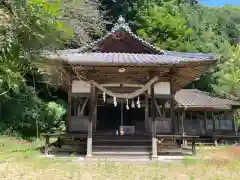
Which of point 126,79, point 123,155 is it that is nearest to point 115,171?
point 123,155

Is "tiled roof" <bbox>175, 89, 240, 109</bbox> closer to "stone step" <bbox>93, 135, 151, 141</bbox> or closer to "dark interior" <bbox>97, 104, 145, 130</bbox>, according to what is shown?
"dark interior" <bbox>97, 104, 145, 130</bbox>

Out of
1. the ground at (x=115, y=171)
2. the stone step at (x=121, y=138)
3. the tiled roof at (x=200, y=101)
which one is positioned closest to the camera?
the ground at (x=115, y=171)

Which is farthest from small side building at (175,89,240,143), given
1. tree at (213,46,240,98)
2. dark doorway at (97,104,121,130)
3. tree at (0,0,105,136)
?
tree at (0,0,105,136)

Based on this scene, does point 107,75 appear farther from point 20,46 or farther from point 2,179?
point 20,46

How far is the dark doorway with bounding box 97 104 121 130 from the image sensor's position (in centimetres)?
1724

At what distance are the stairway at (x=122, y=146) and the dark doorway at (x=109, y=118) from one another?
222 inches

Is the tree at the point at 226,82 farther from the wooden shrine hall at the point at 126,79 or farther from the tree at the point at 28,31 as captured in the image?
the tree at the point at 28,31

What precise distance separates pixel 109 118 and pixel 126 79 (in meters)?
5.89

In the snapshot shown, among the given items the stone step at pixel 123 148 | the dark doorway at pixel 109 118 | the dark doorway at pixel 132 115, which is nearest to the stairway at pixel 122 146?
the stone step at pixel 123 148

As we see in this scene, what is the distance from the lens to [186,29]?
28.7m

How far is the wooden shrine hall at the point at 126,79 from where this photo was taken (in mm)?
10586

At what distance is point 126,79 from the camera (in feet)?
39.3

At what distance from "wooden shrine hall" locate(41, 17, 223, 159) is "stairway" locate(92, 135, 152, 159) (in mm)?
42

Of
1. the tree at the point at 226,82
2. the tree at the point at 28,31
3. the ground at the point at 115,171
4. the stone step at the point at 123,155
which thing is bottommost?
the ground at the point at 115,171
